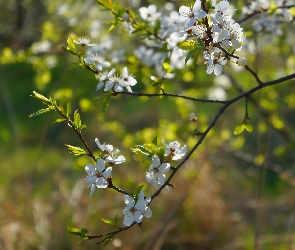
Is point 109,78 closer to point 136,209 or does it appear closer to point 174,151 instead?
point 174,151

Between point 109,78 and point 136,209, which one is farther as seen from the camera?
point 109,78

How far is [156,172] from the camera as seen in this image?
1355mm

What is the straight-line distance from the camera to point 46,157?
608cm

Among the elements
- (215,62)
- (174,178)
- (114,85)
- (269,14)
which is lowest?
(174,178)

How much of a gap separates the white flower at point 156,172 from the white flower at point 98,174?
0.11m

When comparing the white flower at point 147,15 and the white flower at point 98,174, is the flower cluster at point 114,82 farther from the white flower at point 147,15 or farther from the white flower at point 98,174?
the white flower at point 147,15

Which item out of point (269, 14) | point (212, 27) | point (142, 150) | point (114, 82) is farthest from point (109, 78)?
point (269, 14)

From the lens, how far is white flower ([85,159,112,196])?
4.21 feet

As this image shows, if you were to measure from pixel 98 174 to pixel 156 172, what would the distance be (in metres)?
0.16

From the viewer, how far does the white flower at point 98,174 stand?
128 centimetres

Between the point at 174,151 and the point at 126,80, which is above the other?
the point at 126,80

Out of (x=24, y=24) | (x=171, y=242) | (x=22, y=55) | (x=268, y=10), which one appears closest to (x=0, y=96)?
(x=24, y=24)

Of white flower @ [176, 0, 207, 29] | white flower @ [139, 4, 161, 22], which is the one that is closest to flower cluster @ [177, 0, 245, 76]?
white flower @ [176, 0, 207, 29]

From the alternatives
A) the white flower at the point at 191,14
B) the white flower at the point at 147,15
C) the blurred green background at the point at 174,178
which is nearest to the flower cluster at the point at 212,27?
the white flower at the point at 191,14
